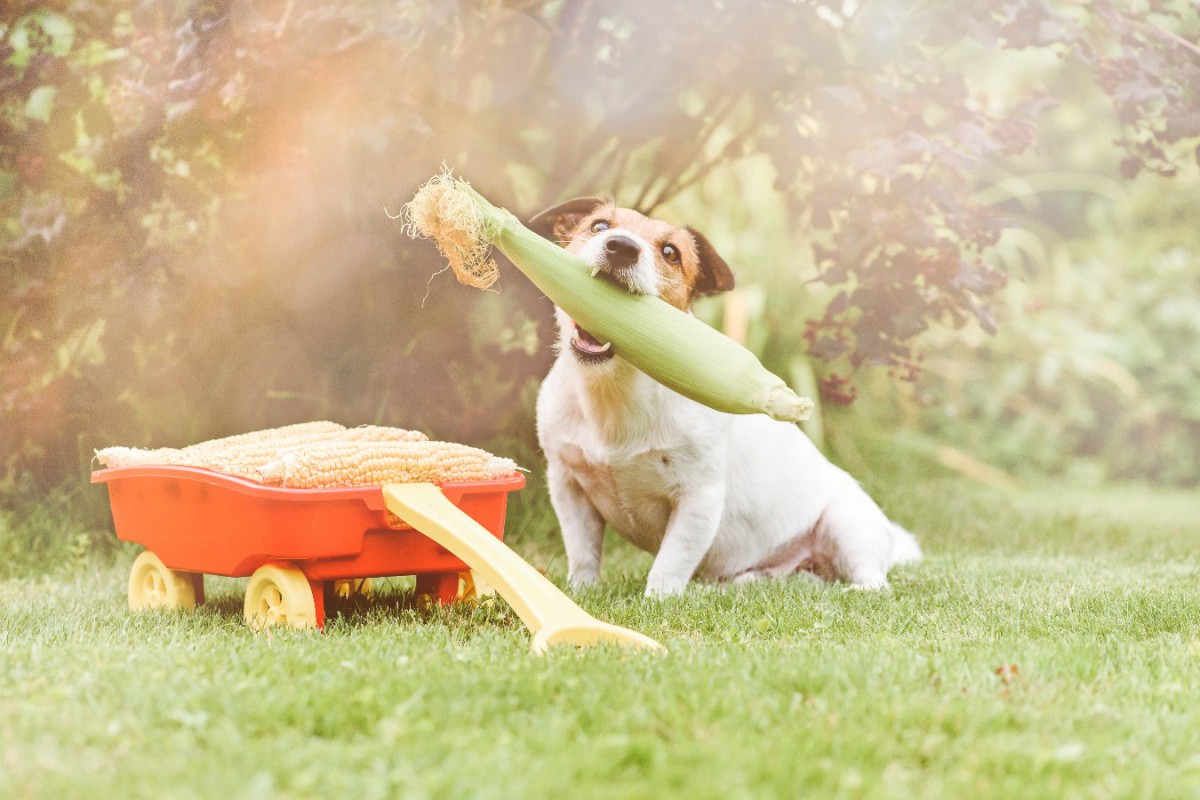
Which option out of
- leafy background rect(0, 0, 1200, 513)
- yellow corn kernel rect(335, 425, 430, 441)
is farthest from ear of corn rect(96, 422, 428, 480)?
leafy background rect(0, 0, 1200, 513)

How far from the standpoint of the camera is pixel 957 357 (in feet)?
30.4

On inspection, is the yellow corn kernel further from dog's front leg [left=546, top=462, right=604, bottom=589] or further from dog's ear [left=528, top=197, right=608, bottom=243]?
dog's ear [left=528, top=197, right=608, bottom=243]

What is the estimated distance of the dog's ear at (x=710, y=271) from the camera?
347 centimetres

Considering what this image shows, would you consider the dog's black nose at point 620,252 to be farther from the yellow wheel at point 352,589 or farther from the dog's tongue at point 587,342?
the yellow wheel at point 352,589

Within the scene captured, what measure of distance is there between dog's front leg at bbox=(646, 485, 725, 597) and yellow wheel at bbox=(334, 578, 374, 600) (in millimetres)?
813

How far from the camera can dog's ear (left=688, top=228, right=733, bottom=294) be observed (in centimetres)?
347

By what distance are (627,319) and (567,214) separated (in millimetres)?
849

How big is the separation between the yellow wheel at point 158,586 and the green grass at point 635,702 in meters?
0.10

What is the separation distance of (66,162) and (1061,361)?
753cm

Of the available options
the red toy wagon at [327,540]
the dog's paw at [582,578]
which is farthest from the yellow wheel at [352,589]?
the dog's paw at [582,578]

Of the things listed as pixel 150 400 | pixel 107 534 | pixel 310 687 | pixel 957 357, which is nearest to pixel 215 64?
pixel 150 400

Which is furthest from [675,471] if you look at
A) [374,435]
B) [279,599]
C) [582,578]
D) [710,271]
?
[279,599]

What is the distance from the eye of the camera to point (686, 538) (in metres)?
3.36

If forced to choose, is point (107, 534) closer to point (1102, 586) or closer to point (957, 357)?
point (1102, 586)
